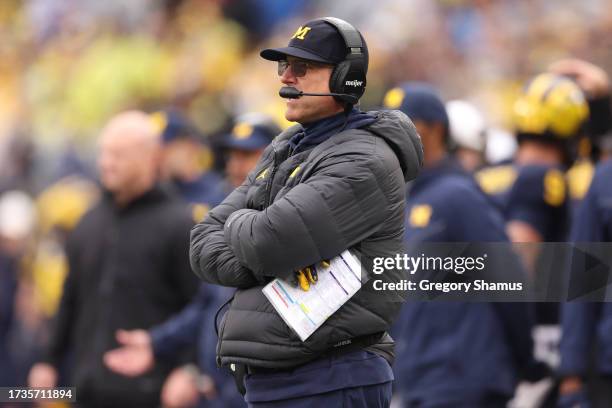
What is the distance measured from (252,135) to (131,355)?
1.45 meters

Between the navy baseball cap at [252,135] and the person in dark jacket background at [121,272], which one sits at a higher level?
the navy baseball cap at [252,135]

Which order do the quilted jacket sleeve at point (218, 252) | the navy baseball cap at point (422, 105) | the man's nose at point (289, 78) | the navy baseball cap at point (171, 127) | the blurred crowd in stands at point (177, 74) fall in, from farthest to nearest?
the blurred crowd in stands at point (177, 74)
the navy baseball cap at point (171, 127)
the navy baseball cap at point (422, 105)
the man's nose at point (289, 78)
the quilted jacket sleeve at point (218, 252)

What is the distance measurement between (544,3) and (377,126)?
30.1 feet

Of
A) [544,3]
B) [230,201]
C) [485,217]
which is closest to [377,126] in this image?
[230,201]

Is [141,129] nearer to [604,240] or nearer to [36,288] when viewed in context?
[604,240]

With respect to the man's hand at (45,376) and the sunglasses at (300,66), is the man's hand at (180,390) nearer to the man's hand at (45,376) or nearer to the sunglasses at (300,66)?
the man's hand at (45,376)

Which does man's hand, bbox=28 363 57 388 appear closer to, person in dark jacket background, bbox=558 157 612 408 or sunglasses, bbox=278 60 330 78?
person in dark jacket background, bbox=558 157 612 408

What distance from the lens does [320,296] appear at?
453 cm

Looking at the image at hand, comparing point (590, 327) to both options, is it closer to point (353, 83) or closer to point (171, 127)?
point (353, 83)

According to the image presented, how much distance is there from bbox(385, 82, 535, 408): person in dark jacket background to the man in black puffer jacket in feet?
6.04

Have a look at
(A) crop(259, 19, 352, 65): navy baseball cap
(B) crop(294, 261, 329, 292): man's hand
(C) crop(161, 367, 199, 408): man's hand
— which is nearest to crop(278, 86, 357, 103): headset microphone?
(A) crop(259, 19, 352, 65): navy baseball cap

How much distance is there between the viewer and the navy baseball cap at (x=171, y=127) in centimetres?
970

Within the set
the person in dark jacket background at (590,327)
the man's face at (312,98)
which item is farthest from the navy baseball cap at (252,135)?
the man's face at (312,98)

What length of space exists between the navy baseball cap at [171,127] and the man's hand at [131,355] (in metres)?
2.21
